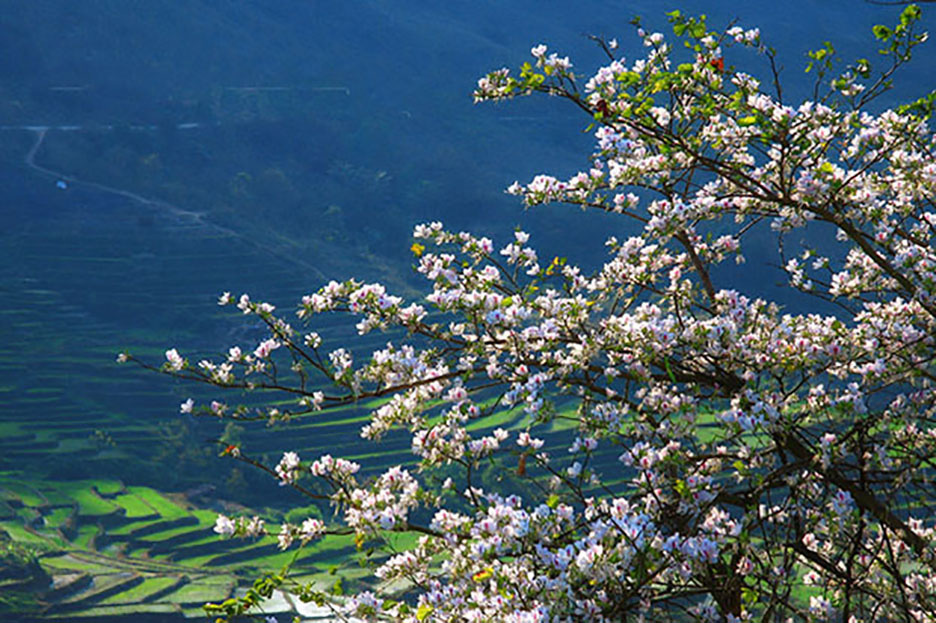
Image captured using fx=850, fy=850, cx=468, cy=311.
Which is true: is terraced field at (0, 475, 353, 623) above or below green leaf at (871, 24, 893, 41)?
below

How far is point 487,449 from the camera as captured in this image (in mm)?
3596

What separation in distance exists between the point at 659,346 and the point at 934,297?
1198mm

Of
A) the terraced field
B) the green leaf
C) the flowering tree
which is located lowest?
the terraced field

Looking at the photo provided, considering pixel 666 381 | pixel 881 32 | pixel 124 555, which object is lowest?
pixel 124 555

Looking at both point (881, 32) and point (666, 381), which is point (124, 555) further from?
point (881, 32)

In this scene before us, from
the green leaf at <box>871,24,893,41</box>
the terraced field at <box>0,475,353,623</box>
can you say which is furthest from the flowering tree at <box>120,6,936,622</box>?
the terraced field at <box>0,475,353,623</box>

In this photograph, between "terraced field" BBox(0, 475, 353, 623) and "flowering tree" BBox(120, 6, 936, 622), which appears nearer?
"flowering tree" BBox(120, 6, 936, 622)

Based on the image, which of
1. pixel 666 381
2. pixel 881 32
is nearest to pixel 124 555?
pixel 666 381

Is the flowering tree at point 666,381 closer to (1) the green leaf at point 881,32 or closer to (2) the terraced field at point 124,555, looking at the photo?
(1) the green leaf at point 881,32

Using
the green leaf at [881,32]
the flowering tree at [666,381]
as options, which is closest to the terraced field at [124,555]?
the flowering tree at [666,381]

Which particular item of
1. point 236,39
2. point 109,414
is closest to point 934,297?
point 109,414

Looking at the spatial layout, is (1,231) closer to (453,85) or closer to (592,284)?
(453,85)

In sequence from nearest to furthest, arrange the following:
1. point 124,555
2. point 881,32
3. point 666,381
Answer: point 881,32, point 666,381, point 124,555

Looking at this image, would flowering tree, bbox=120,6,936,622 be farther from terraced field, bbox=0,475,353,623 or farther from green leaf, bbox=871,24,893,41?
terraced field, bbox=0,475,353,623
